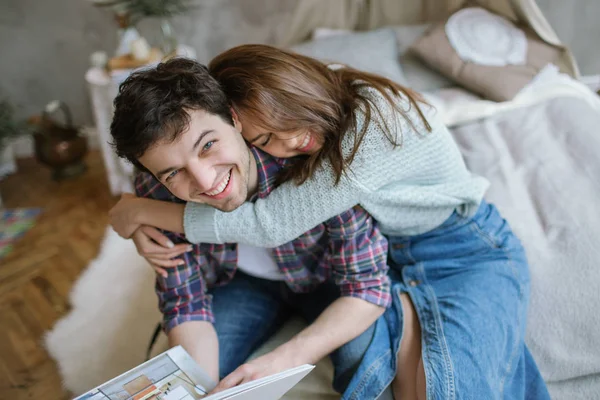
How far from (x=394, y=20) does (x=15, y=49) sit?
84.2 inches

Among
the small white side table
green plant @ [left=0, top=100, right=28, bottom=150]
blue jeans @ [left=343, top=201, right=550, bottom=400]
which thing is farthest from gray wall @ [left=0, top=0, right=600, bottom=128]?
blue jeans @ [left=343, top=201, right=550, bottom=400]

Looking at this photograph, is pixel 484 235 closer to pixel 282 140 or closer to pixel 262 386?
pixel 282 140

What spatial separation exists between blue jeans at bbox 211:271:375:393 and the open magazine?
0.22m

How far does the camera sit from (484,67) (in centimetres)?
198

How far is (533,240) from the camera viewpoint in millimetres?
1233

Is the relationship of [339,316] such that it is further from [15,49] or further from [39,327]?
[15,49]

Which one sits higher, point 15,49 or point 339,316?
point 15,49

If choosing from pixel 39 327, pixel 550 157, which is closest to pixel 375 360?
pixel 550 157

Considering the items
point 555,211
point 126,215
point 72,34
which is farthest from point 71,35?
point 555,211

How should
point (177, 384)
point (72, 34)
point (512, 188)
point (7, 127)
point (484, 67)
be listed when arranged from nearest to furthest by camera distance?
point (177, 384) < point (512, 188) < point (484, 67) < point (7, 127) < point (72, 34)

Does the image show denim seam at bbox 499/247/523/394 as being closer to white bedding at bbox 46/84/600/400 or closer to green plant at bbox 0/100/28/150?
white bedding at bbox 46/84/600/400

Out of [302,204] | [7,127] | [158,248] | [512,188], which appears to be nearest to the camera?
[302,204]

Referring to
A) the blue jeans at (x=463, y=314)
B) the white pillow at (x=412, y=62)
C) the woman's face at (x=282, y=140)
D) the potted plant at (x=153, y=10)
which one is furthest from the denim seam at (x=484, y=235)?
the potted plant at (x=153, y=10)

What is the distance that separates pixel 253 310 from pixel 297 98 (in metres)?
0.57
